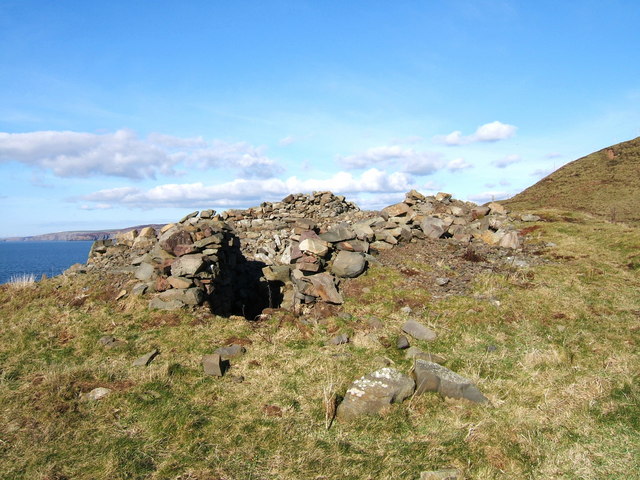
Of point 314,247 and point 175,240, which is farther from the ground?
point 175,240

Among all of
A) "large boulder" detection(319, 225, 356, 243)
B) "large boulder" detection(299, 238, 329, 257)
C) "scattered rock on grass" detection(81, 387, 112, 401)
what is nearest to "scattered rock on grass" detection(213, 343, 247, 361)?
"scattered rock on grass" detection(81, 387, 112, 401)

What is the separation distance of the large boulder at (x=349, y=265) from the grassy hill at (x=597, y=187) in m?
41.7

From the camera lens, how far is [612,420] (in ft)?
22.5

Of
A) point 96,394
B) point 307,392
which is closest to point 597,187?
point 307,392

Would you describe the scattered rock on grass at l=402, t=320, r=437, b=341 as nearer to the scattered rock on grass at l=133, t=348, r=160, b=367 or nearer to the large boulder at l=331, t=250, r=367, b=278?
the large boulder at l=331, t=250, r=367, b=278

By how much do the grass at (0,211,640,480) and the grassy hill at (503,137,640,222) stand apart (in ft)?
140

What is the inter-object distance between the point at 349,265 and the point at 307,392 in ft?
25.2

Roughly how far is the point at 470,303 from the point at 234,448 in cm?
947

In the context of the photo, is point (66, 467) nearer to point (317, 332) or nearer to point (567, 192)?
point (317, 332)

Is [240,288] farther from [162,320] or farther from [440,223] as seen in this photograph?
[440,223]

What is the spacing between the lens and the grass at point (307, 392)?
597 cm

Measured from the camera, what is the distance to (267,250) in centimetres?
1812

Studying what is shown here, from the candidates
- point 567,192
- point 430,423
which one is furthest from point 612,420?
point 567,192

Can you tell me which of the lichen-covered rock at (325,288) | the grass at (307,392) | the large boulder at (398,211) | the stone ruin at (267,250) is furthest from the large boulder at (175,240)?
the large boulder at (398,211)
